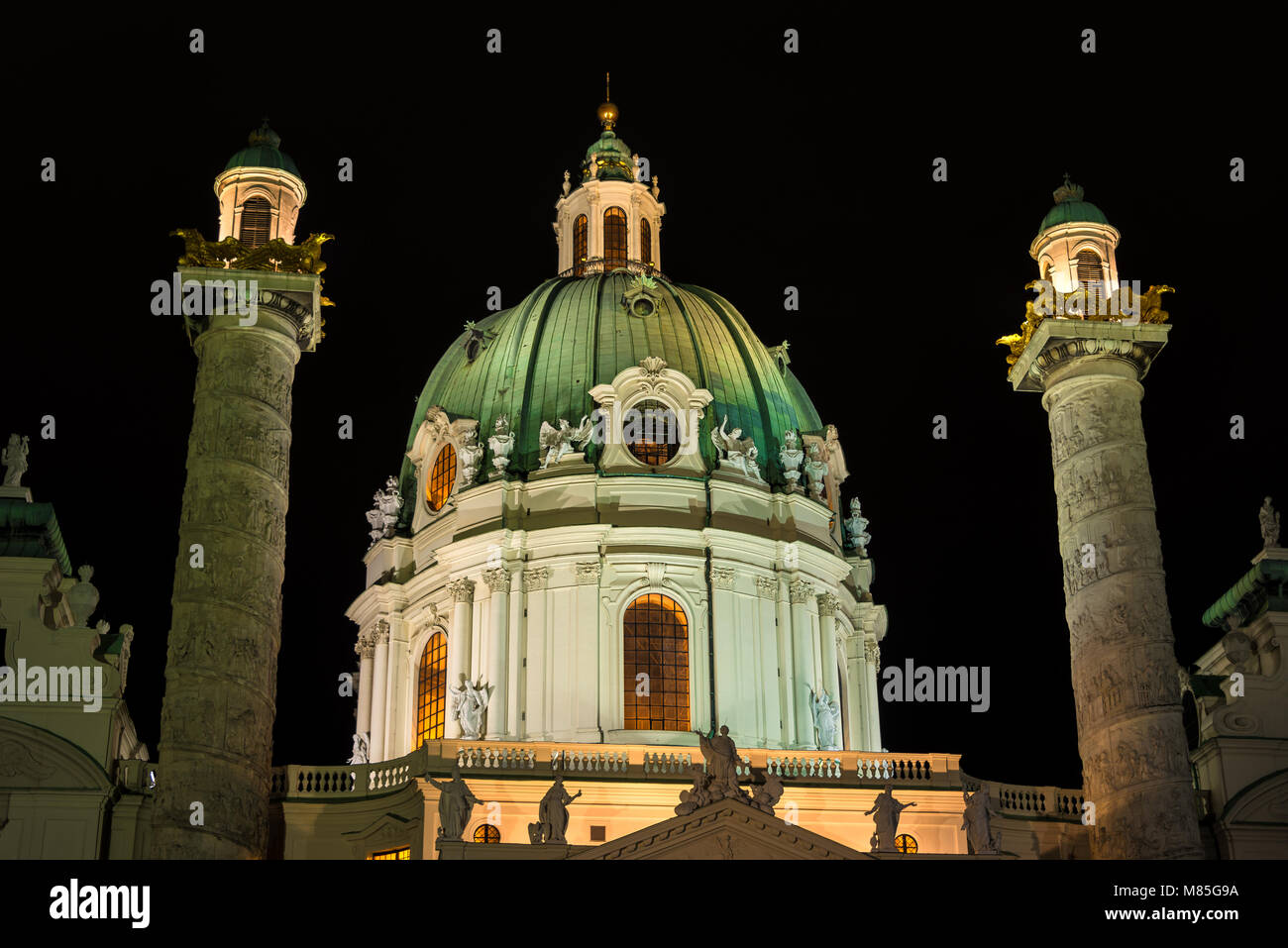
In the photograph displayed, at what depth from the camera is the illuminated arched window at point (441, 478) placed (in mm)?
54281

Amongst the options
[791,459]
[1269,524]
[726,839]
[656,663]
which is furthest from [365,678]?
[1269,524]

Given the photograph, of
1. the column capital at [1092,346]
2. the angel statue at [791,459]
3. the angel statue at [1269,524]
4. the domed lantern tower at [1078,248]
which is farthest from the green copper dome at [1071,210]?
the angel statue at [791,459]

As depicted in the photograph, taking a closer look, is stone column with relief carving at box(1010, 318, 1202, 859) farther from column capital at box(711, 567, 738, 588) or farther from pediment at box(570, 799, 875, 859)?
column capital at box(711, 567, 738, 588)

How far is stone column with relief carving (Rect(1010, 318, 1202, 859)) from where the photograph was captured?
123ft

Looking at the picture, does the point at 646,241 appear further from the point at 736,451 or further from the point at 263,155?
the point at 263,155

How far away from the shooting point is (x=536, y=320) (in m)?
55.8

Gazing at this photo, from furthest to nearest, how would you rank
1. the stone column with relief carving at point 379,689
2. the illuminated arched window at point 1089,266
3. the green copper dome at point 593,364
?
the green copper dome at point 593,364
the stone column with relief carving at point 379,689
the illuminated arched window at point 1089,266

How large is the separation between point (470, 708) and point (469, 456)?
27.3ft

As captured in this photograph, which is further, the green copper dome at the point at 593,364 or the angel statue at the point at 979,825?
the green copper dome at the point at 593,364

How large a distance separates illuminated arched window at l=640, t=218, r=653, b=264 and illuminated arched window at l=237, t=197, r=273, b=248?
21411 millimetres

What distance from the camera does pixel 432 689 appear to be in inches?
2045

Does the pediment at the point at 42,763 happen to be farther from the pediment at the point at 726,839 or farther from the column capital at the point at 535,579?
the column capital at the point at 535,579

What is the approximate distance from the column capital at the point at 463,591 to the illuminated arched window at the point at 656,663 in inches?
175
